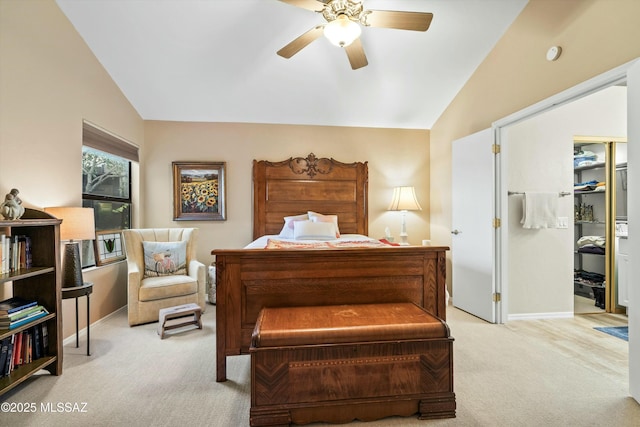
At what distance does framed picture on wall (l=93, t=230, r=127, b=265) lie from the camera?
3.49 m

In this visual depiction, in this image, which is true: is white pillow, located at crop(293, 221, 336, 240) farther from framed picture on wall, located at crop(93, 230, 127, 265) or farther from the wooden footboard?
framed picture on wall, located at crop(93, 230, 127, 265)

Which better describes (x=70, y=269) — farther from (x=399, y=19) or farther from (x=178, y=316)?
(x=399, y=19)

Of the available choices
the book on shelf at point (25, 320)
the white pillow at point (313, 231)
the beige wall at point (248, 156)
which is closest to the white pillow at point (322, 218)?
the white pillow at point (313, 231)

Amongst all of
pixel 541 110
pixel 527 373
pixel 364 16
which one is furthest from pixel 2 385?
pixel 541 110

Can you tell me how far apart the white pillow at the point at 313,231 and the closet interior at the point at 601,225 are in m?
3.06

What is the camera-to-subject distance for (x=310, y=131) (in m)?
4.67

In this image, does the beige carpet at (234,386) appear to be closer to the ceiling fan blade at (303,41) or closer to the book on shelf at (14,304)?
the book on shelf at (14,304)

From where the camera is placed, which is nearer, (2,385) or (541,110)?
(2,385)

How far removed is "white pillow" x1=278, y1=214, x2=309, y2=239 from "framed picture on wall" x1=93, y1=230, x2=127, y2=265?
6.68 feet

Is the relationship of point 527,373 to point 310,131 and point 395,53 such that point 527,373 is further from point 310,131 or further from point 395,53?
point 310,131

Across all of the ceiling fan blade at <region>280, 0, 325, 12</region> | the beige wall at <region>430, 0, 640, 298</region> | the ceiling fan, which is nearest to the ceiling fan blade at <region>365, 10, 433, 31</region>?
the ceiling fan

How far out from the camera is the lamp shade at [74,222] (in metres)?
2.53

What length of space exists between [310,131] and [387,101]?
1.19 m

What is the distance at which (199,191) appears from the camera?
177 inches
